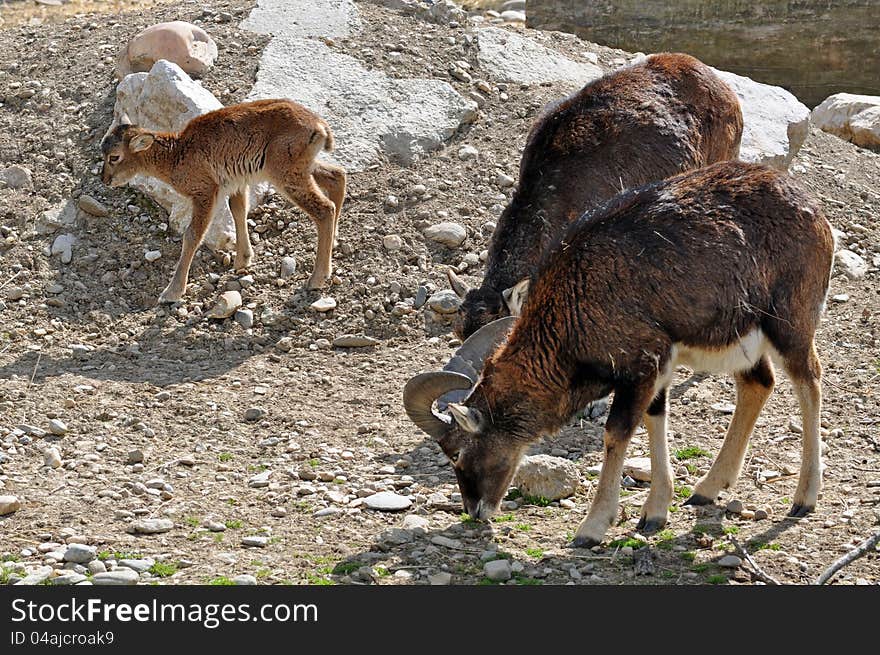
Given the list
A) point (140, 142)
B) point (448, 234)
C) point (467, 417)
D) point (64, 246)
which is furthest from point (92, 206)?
point (467, 417)

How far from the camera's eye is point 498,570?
7512 mm

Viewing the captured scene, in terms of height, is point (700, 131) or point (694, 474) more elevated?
point (700, 131)

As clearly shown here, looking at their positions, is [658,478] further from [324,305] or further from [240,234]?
[240,234]

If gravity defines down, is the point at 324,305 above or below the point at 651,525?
below

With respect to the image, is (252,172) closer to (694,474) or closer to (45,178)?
(45,178)

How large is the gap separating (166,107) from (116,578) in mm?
8115

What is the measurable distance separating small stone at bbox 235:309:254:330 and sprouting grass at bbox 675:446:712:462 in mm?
4557

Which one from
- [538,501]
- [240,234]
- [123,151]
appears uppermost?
[123,151]

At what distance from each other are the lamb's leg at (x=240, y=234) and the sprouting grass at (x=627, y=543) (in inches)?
240

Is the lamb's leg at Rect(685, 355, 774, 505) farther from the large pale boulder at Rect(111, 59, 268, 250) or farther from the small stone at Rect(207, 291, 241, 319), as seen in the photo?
the large pale boulder at Rect(111, 59, 268, 250)

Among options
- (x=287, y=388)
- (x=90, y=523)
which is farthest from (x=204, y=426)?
(x=90, y=523)

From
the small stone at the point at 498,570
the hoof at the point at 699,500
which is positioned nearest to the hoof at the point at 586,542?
the small stone at the point at 498,570

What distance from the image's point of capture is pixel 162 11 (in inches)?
644

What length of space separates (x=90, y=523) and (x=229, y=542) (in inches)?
37.8
